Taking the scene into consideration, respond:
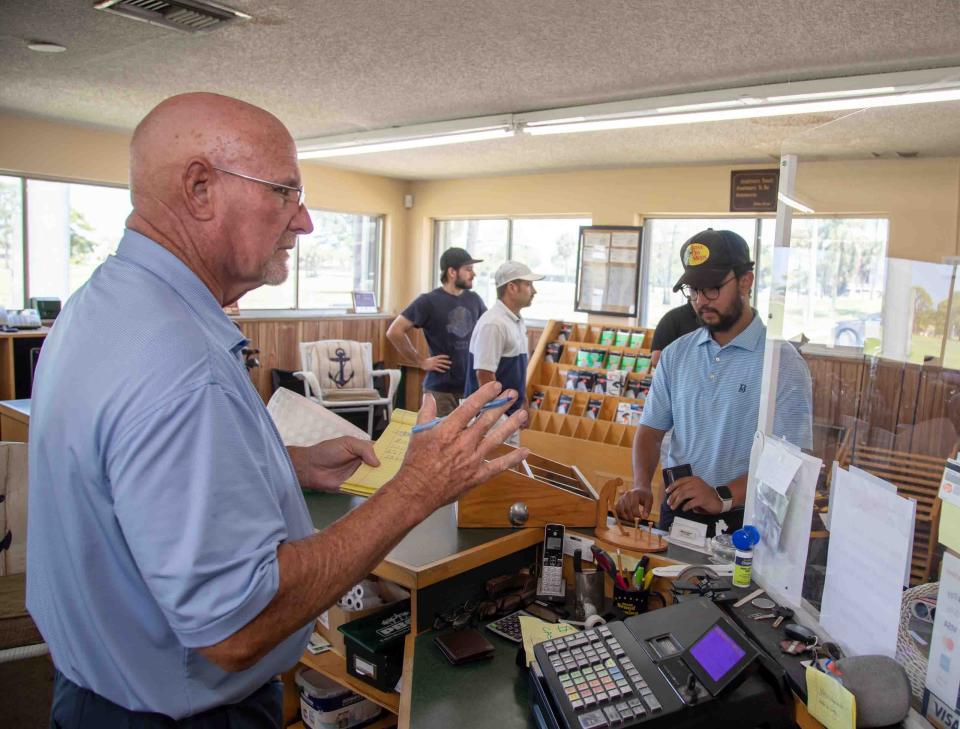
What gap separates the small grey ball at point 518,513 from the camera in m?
1.89

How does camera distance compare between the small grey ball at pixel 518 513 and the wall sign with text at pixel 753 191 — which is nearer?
the small grey ball at pixel 518 513

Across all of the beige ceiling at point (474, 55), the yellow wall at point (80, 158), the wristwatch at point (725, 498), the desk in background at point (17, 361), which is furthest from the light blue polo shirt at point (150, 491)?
the yellow wall at point (80, 158)

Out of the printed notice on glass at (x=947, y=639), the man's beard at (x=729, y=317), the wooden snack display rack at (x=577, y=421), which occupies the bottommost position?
the wooden snack display rack at (x=577, y=421)

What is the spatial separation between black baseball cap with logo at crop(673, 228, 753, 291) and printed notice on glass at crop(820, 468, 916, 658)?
4.08 ft

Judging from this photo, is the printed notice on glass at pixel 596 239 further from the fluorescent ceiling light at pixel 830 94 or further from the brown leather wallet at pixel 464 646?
the brown leather wallet at pixel 464 646

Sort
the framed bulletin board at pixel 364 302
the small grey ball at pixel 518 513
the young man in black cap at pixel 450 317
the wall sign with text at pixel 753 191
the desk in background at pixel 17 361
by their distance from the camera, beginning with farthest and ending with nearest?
the framed bulletin board at pixel 364 302 → the wall sign with text at pixel 753 191 → the desk in background at pixel 17 361 → the young man in black cap at pixel 450 317 → the small grey ball at pixel 518 513

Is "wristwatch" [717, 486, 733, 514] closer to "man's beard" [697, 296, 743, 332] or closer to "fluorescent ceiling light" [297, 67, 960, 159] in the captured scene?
"man's beard" [697, 296, 743, 332]

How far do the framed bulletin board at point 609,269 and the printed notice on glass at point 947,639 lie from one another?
591cm

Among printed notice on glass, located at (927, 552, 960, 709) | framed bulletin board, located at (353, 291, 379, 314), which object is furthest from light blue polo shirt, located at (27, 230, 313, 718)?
framed bulletin board, located at (353, 291, 379, 314)

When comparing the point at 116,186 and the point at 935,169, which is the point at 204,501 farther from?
the point at 116,186

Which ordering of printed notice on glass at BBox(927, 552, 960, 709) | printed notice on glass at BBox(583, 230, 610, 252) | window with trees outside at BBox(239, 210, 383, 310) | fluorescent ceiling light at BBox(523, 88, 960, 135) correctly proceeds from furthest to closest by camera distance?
window with trees outside at BBox(239, 210, 383, 310) < printed notice on glass at BBox(583, 230, 610, 252) < fluorescent ceiling light at BBox(523, 88, 960, 135) < printed notice on glass at BBox(927, 552, 960, 709)

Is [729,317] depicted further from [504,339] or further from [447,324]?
[447,324]

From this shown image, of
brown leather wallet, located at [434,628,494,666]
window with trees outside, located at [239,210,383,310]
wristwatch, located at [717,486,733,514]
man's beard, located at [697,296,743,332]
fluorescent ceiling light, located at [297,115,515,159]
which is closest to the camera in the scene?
brown leather wallet, located at [434,628,494,666]

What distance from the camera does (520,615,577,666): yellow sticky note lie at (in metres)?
1.50
